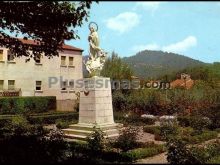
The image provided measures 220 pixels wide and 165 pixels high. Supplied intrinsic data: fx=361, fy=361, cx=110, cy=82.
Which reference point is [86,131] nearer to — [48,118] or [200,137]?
[200,137]

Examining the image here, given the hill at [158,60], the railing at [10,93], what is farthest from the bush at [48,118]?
the hill at [158,60]

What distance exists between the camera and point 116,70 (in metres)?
44.9

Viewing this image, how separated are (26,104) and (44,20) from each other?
28.4m

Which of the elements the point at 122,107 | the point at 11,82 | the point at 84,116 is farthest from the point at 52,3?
the point at 11,82

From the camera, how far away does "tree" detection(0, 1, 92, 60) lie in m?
11.6

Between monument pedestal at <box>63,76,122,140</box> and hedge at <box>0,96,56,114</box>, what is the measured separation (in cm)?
1764

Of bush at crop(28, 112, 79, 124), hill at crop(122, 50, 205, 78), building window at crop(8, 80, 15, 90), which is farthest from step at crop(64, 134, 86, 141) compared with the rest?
hill at crop(122, 50, 205, 78)

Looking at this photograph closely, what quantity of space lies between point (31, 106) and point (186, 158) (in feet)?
99.9

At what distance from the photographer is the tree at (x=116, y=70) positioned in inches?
1747

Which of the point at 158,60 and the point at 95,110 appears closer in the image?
the point at 95,110

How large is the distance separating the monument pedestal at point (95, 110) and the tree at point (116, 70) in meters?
24.6

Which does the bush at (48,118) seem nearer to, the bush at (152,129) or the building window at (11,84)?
the bush at (152,129)

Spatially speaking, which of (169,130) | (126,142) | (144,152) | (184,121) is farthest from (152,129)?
(144,152)

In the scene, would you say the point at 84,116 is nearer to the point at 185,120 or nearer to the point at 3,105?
the point at 185,120
